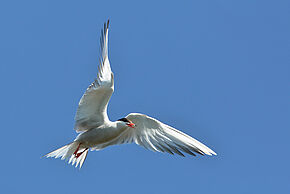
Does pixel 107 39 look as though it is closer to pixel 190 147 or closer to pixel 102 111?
pixel 102 111

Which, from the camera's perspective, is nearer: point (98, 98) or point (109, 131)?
point (98, 98)

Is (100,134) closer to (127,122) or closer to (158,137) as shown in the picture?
(127,122)

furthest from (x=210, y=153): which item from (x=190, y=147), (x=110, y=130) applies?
(x=110, y=130)

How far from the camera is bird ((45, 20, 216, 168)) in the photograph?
9.05 m

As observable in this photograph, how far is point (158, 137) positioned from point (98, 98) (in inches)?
61.5

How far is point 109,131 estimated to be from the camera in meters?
9.51

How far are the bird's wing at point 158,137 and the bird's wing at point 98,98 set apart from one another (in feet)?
2.00

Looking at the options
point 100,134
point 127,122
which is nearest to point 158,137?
point 127,122

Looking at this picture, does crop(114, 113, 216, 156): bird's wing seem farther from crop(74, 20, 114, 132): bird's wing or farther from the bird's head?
crop(74, 20, 114, 132): bird's wing

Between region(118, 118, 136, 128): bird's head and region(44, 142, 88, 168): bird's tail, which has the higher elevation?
region(118, 118, 136, 128): bird's head

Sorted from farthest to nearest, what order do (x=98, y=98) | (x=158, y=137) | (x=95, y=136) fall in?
(x=158, y=137)
(x=95, y=136)
(x=98, y=98)

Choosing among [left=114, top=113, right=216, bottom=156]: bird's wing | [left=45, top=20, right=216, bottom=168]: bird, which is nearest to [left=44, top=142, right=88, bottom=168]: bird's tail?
[left=45, top=20, right=216, bottom=168]: bird

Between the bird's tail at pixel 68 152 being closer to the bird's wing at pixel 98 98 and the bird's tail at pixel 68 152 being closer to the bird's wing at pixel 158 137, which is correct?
the bird's wing at pixel 98 98

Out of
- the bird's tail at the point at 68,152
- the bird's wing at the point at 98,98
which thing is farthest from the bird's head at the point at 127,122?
the bird's tail at the point at 68,152
